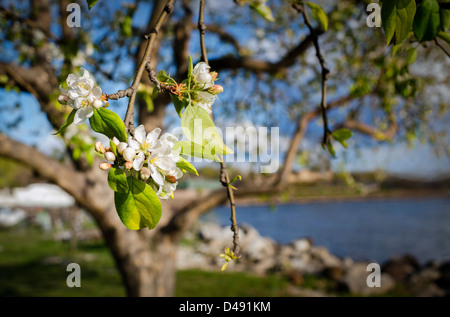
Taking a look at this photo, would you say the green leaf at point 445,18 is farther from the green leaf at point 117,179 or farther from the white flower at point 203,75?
the green leaf at point 117,179

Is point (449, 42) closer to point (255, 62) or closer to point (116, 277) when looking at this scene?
point (255, 62)

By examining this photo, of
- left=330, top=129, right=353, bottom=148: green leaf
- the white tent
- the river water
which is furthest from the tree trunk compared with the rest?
the white tent

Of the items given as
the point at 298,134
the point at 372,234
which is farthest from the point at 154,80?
the point at 372,234

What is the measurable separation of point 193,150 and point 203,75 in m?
0.15

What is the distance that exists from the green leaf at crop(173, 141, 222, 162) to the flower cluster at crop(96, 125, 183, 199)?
0.03 feet

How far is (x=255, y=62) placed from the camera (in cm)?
353

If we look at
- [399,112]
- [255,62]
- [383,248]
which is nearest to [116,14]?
[255,62]

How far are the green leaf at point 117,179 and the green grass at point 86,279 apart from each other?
5765mm

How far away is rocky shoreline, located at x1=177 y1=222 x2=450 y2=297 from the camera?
22.3ft

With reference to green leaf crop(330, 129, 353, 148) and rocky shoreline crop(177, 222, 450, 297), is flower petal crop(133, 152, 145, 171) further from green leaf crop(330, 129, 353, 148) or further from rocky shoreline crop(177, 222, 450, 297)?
rocky shoreline crop(177, 222, 450, 297)

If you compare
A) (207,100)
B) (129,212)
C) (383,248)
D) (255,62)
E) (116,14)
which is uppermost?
(116,14)
